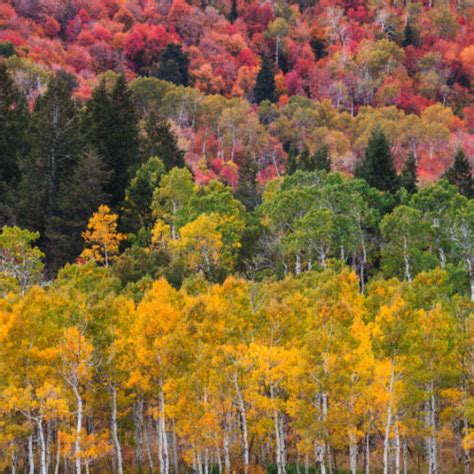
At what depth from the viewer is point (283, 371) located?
38.2m

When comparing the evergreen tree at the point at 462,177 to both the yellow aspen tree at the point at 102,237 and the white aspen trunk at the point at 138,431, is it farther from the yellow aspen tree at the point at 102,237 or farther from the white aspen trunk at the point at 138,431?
the white aspen trunk at the point at 138,431

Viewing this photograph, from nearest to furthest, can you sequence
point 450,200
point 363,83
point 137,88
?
point 450,200 < point 137,88 < point 363,83

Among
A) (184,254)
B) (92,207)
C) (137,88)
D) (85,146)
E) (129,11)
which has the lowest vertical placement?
(184,254)

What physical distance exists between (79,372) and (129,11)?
526 ft

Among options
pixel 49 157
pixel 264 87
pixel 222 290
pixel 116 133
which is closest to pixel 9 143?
pixel 49 157

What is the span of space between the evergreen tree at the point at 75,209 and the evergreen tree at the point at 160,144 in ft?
57.7

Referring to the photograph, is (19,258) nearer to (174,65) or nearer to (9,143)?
(9,143)

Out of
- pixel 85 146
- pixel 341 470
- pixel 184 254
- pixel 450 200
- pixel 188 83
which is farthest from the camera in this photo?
pixel 188 83

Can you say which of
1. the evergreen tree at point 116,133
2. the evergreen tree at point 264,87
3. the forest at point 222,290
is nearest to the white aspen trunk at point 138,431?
the forest at point 222,290

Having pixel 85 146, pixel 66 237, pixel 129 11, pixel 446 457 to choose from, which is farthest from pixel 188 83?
pixel 446 457

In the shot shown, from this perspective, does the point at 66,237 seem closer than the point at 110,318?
No

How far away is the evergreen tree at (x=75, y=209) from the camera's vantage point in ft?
225

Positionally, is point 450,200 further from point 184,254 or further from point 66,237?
point 66,237

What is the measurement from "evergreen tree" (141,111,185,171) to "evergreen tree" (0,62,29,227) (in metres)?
13.6
